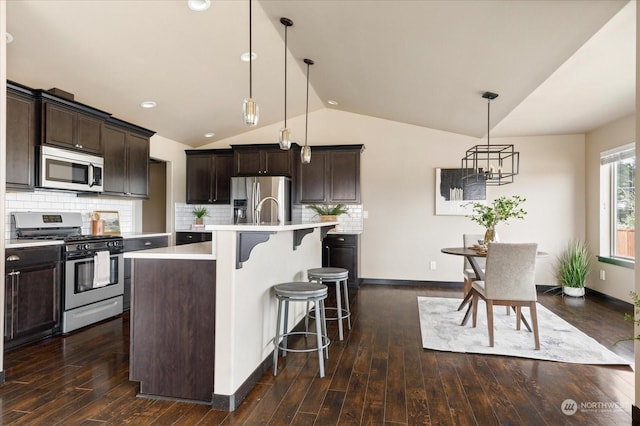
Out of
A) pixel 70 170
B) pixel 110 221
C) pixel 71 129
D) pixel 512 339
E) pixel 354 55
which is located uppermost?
pixel 354 55

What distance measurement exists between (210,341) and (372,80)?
352cm

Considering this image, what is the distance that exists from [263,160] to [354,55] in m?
2.66

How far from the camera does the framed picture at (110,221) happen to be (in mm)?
4752

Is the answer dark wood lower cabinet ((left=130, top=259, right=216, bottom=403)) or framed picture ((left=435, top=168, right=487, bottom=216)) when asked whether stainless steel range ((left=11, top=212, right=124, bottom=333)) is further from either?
framed picture ((left=435, top=168, right=487, bottom=216))

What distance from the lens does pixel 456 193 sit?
5.94 m

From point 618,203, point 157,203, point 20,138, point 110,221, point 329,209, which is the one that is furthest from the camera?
point 157,203

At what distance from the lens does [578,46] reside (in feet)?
9.03

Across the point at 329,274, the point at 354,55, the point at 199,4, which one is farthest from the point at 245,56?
the point at 329,274

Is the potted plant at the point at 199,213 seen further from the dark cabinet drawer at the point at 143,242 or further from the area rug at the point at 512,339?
the area rug at the point at 512,339

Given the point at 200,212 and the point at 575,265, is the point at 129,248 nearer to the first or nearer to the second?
the point at 200,212

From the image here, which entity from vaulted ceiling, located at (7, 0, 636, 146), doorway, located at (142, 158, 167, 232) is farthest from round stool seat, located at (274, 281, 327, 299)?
doorway, located at (142, 158, 167, 232)

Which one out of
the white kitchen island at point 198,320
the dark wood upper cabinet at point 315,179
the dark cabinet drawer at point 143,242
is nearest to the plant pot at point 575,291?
the dark wood upper cabinet at point 315,179

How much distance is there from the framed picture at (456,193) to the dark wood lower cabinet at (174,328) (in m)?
4.60

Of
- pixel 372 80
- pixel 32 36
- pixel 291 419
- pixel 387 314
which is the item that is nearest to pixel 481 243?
pixel 387 314
